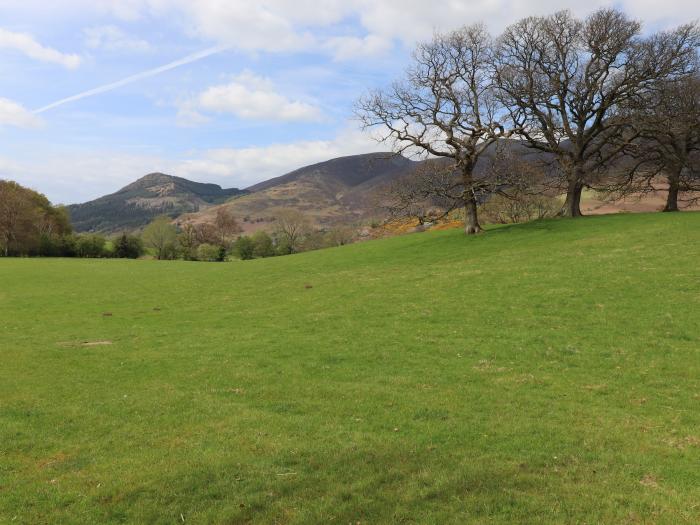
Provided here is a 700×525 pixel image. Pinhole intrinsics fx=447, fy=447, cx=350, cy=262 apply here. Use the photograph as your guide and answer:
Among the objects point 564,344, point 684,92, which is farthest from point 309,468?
point 684,92

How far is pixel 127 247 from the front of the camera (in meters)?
96.8

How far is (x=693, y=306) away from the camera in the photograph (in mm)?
16625

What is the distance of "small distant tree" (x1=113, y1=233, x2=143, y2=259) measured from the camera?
3782 inches

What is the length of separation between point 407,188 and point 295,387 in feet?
103

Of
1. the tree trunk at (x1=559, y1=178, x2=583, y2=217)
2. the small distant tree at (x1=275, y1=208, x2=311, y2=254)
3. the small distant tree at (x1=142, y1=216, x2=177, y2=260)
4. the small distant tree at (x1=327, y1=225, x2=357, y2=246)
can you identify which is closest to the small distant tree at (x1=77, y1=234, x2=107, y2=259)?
the small distant tree at (x1=142, y1=216, x2=177, y2=260)

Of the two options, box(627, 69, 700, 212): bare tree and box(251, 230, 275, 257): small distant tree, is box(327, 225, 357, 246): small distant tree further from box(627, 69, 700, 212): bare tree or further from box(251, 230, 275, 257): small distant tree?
box(627, 69, 700, 212): bare tree

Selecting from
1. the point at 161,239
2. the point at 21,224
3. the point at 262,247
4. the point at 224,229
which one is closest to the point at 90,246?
the point at 21,224

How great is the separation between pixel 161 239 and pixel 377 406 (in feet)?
351

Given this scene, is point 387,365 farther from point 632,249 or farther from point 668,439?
point 632,249

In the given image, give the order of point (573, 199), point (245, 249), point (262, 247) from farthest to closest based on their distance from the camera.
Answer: point (262, 247), point (245, 249), point (573, 199)

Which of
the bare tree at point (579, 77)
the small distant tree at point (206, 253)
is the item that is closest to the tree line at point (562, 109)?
the bare tree at point (579, 77)

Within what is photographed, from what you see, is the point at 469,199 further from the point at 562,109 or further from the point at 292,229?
the point at 292,229

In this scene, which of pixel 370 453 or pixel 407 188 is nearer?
pixel 370 453

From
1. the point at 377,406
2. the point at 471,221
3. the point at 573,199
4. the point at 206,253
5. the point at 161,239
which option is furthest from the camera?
the point at 161,239
